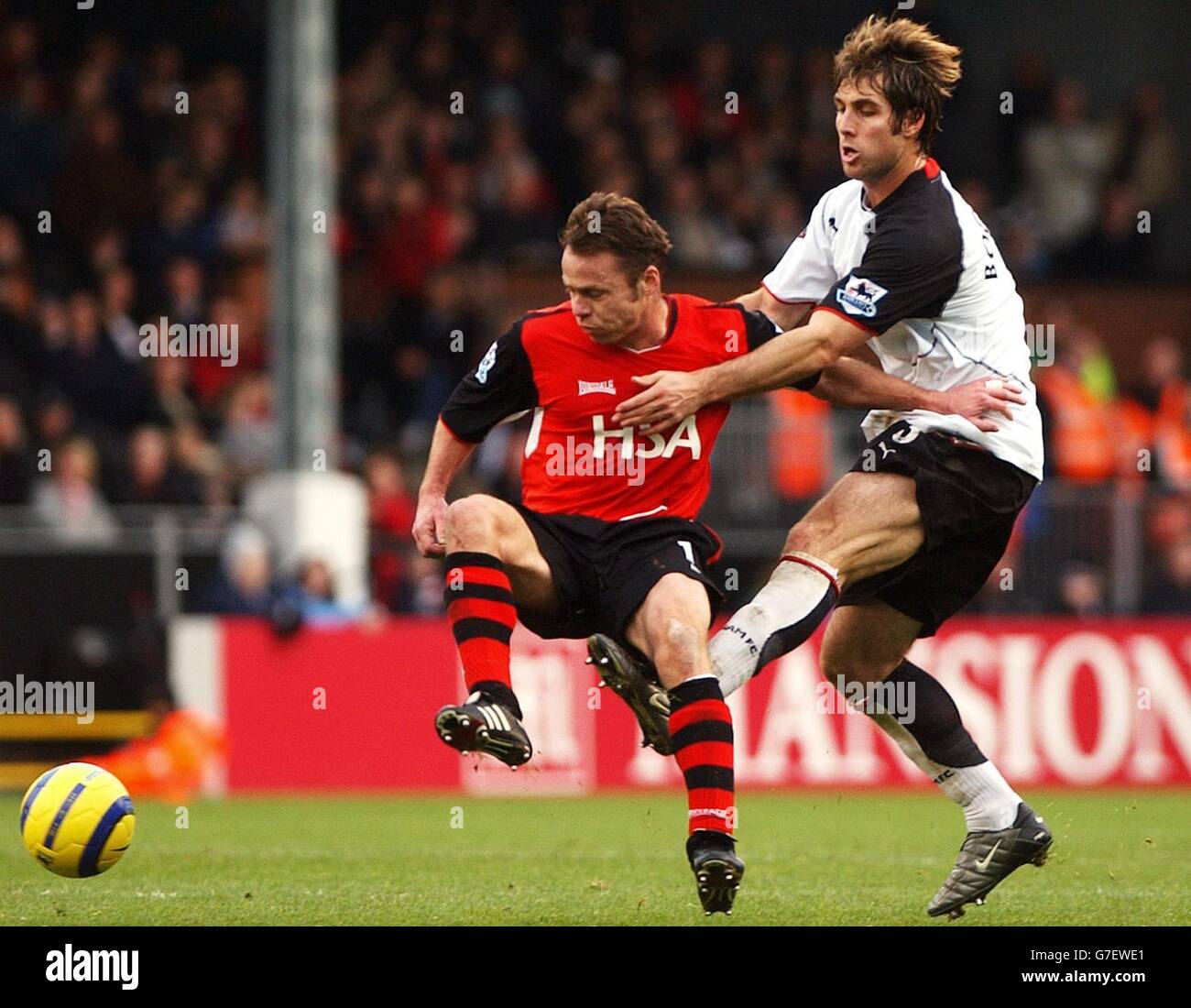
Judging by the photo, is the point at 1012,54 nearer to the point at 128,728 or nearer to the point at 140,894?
the point at 128,728

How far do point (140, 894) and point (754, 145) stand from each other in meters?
12.8

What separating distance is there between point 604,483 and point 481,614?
610mm

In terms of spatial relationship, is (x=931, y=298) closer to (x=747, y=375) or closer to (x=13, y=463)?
(x=747, y=375)

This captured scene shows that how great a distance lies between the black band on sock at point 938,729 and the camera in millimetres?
7582

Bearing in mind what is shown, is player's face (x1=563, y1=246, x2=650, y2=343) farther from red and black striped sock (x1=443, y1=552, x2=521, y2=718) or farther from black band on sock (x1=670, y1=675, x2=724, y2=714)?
black band on sock (x1=670, y1=675, x2=724, y2=714)

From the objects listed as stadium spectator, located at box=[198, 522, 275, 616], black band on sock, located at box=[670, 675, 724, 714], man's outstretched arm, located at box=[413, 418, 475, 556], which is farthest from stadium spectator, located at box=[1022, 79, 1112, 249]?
black band on sock, located at box=[670, 675, 724, 714]

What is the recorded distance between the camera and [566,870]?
852cm

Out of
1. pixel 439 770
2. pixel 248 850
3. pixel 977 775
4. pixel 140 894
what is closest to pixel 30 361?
pixel 439 770

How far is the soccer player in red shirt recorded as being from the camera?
691 centimetres

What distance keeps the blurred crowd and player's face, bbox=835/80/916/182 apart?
766 cm

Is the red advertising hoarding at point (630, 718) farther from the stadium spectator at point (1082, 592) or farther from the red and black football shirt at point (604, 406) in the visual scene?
the red and black football shirt at point (604, 406)

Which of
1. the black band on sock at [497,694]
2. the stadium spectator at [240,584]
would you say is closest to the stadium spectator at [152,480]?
the stadium spectator at [240,584]

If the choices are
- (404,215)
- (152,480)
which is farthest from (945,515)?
(404,215)

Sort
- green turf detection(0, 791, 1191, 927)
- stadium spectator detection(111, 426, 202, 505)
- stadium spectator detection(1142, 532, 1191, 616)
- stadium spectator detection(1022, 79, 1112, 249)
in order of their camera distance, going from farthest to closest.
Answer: stadium spectator detection(1022, 79, 1112, 249) < stadium spectator detection(1142, 532, 1191, 616) < stadium spectator detection(111, 426, 202, 505) < green turf detection(0, 791, 1191, 927)
